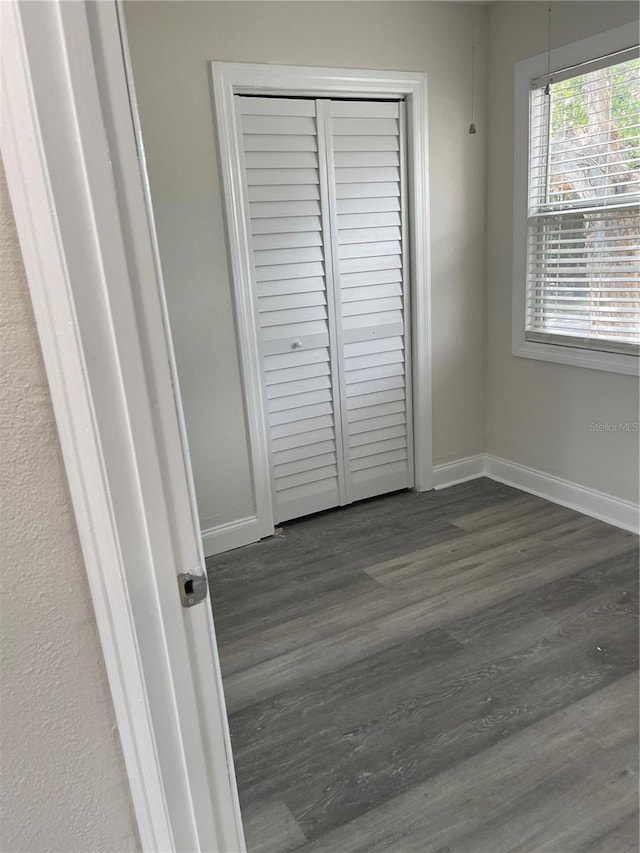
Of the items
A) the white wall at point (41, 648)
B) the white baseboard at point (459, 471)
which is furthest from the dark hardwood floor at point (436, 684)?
the white wall at point (41, 648)

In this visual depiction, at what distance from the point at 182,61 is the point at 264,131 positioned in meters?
0.42

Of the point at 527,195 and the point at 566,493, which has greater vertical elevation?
the point at 527,195

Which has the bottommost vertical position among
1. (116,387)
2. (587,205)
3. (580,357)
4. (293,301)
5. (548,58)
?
(580,357)

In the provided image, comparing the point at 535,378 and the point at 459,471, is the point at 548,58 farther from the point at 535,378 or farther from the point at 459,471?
the point at 459,471

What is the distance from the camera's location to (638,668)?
2.02 m

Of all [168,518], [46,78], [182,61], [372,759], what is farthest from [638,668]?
[182,61]

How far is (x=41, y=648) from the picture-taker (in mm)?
745

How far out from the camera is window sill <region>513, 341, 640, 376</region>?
9.12 feet

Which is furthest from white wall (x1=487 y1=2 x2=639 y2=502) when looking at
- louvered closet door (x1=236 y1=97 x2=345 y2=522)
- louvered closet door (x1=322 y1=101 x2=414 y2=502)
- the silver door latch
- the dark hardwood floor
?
the silver door latch

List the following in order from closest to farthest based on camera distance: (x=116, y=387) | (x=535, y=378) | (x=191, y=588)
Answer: (x=116, y=387) → (x=191, y=588) → (x=535, y=378)

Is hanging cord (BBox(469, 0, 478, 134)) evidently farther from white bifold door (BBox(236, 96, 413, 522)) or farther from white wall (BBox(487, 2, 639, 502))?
white bifold door (BBox(236, 96, 413, 522))

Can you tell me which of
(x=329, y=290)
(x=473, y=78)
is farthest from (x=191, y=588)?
(x=473, y=78)

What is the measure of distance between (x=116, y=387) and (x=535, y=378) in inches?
117

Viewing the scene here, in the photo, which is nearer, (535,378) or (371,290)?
(371,290)
